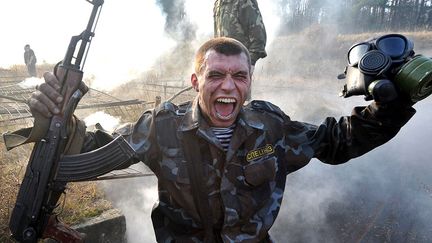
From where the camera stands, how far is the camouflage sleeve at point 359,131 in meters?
1.96

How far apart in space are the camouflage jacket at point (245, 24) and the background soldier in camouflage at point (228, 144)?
262cm

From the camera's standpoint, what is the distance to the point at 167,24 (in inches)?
959

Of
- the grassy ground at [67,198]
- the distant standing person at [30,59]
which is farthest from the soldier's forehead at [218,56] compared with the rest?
the distant standing person at [30,59]

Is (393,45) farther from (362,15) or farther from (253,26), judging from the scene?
(362,15)

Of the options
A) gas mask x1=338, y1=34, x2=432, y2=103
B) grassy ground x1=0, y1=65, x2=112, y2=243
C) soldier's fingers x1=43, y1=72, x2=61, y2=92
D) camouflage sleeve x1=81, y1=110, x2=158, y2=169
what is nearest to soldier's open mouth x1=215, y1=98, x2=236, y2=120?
camouflage sleeve x1=81, y1=110, x2=158, y2=169

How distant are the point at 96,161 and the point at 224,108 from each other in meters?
0.84

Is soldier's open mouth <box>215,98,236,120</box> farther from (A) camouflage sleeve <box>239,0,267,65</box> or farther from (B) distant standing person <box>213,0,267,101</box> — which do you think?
(A) camouflage sleeve <box>239,0,267,65</box>

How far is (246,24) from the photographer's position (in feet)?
15.5

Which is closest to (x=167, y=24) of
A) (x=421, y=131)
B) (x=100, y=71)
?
(x=100, y=71)

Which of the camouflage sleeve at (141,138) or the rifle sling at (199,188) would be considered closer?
the rifle sling at (199,188)

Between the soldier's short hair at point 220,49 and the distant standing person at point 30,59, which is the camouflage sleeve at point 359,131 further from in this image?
the distant standing person at point 30,59

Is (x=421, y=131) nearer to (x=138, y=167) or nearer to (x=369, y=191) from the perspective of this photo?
(x=369, y=191)

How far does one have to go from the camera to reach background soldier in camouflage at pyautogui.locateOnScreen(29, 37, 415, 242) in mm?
2047

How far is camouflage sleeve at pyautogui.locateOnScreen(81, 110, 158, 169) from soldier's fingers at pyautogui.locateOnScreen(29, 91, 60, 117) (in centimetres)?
35
